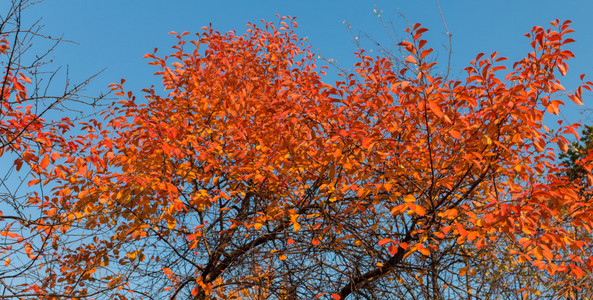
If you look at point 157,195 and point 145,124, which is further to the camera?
point 157,195

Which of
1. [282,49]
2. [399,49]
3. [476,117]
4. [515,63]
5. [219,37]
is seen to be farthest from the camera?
[282,49]

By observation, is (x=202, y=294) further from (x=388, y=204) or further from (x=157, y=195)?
(x=388, y=204)

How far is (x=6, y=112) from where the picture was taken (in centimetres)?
394

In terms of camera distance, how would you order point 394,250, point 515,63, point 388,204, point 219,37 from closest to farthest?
1. point 394,250
2. point 515,63
3. point 388,204
4. point 219,37

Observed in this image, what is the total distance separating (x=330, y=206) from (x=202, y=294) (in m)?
1.82

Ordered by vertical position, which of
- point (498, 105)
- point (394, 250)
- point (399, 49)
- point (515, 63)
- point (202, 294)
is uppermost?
point (399, 49)

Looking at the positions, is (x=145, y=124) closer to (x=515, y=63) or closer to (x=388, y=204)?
(x=388, y=204)

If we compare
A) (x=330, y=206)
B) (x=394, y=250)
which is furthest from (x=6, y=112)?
(x=394, y=250)

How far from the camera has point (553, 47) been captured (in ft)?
10.2

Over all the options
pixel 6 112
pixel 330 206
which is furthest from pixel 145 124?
pixel 330 206

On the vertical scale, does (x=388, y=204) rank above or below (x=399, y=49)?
below

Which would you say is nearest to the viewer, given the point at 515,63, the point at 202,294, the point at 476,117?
the point at 515,63

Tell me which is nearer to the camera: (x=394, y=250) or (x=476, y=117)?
(x=394, y=250)

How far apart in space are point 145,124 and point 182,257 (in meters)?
1.48
